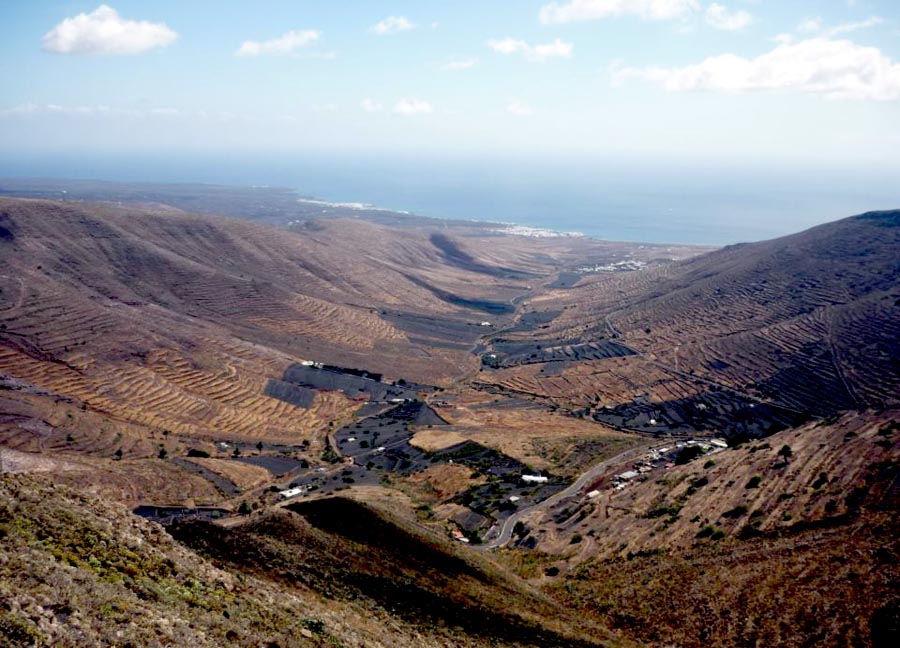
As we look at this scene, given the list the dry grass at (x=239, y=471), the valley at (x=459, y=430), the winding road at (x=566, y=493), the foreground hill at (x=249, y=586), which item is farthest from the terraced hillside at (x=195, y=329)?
the foreground hill at (x=249, y=586)

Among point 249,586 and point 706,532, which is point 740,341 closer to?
point 706,532

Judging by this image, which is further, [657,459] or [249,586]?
[657,459]

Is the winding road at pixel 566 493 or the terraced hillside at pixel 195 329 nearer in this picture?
the winding road at pixel 566 493

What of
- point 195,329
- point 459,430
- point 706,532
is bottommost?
point 459,430

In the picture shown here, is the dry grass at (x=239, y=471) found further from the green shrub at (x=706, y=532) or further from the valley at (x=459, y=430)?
the green shrub at (x=706, y=532)

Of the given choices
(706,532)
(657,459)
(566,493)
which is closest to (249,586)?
(706,532)

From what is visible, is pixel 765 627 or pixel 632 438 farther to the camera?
pixel 632 438

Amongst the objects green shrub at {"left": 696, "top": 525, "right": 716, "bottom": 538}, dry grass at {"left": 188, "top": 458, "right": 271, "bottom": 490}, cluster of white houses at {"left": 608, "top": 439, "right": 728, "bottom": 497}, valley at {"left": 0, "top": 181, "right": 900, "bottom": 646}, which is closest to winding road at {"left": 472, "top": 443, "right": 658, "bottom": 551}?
valley at {"left": 0, "top": 181, "right": 900, "bottom": 646}

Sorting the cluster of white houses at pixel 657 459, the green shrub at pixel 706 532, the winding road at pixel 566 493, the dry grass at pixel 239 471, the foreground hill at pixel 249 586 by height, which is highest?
the foreground hill at pixel 249 586

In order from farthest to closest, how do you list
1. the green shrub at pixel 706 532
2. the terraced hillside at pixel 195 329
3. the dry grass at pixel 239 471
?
the terraced hillside at pixel 195 329
the dry grass at pixel 239 471
the green shrub at pixel 706 532

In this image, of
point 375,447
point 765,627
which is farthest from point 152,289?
point 765,627

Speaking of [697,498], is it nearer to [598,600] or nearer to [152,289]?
[598,600]
